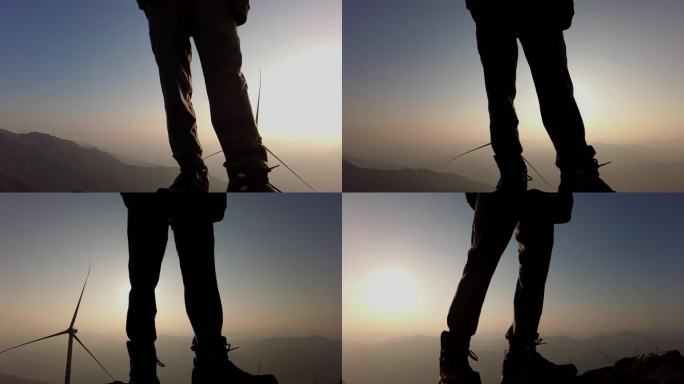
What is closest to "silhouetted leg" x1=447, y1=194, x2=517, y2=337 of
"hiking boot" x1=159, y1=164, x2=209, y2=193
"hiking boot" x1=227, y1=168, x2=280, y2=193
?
"hiking boot" x1=227, y1=168, x2=280, y2=193

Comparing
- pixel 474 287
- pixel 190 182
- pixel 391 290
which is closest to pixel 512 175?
pixel 474 287

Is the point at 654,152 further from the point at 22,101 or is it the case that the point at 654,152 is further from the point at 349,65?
the point at 22,101

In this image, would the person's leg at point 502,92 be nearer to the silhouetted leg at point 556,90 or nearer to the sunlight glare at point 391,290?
the silhouetted leg at point 556,90

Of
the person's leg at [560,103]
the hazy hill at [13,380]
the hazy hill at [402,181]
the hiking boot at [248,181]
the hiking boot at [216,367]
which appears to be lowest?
the hazy hill at [13,380]

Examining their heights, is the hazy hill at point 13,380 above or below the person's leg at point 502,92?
below

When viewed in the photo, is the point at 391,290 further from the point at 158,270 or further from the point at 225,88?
the point at 225,88

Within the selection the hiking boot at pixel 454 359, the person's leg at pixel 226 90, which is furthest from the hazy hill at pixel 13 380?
the hiking boot at pixel 454 359

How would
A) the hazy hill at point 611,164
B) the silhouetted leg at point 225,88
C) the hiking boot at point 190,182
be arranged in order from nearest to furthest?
the silhouetted leg at point 225,88 → the hiking boot at point 190,182 → the hazy hill at point 611,164
